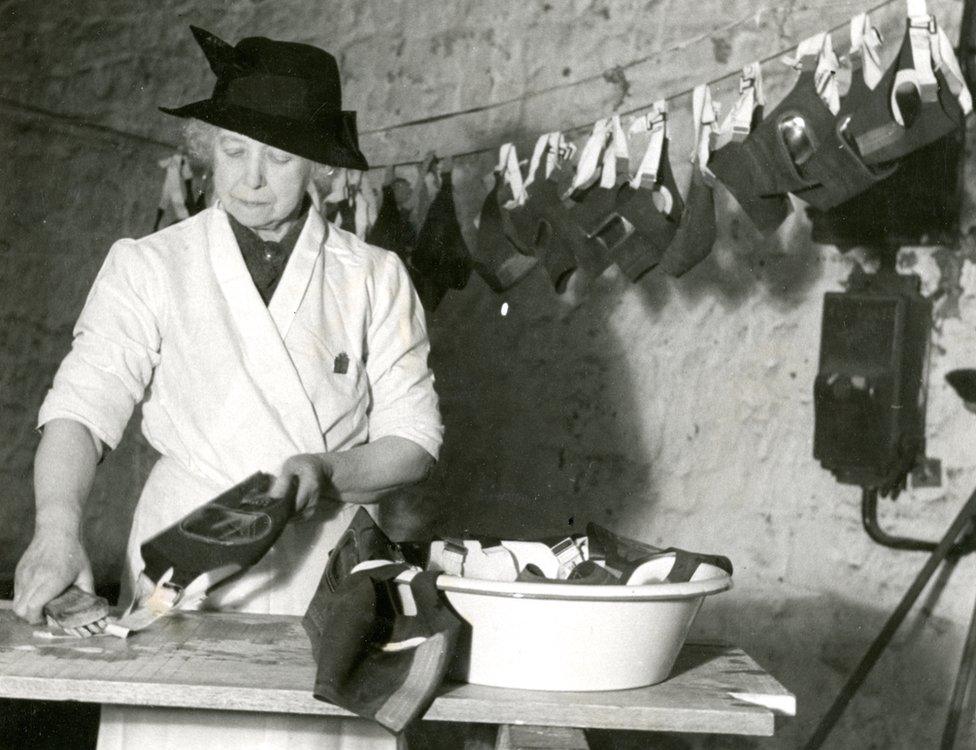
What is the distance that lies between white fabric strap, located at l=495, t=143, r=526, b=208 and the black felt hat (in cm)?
76

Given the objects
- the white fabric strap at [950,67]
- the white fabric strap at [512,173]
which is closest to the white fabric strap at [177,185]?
the white fabric strap at [512,173]

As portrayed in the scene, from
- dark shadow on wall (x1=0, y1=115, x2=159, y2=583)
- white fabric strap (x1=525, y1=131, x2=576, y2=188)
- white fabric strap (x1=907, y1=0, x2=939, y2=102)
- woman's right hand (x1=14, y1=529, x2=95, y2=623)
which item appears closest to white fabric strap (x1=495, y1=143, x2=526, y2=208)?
white fabric strap (x1=525, y1=131, x2=576, y2=188)

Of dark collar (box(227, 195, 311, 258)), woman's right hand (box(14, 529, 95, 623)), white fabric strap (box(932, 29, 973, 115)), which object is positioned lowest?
woman's right hand (box(14, 529, 95, 623))

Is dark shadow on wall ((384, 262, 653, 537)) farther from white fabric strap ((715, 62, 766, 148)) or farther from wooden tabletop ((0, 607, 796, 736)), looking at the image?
wooden tabletop ((0, 607, 796, 736))

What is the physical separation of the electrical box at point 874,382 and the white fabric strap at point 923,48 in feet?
1.60

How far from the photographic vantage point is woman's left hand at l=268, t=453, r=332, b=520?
140 centimetres

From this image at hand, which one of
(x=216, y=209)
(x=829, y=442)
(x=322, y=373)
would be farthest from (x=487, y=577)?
(x=829, y=442)

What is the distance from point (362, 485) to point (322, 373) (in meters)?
0.18

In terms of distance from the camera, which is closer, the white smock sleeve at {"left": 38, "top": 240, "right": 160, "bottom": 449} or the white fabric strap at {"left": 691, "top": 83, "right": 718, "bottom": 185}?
the white smock sleeve at {"left": 38, "top": 240, "right": 160, "bottom": 449}

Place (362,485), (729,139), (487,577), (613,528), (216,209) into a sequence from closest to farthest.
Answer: (487,577)
(362,485)
(216,209)
(729,139)
(613,528)

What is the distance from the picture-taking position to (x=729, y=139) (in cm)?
209

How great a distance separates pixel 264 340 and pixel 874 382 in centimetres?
117

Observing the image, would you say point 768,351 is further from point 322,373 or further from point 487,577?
point 487,577

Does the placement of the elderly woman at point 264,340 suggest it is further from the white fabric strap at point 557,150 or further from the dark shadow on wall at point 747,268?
the dark shadow on wall at point 747,268
